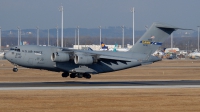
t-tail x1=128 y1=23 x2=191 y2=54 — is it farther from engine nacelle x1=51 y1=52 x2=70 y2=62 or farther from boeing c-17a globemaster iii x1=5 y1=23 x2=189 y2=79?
engine nacelle x1=51 y1=52 x2=70 y2=62

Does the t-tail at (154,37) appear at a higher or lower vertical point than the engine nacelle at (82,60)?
higher

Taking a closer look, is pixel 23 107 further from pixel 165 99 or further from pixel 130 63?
pixel 130 63

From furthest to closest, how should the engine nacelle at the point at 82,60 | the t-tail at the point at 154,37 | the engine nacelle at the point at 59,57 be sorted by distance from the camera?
the t-tail at the point at 154,37, the engine nacelle at the point at 82,60, the engine nacelle at the point at 59,57

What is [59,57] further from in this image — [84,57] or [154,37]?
[154,37]

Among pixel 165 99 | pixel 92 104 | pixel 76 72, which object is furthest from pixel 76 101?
pixel 76 72

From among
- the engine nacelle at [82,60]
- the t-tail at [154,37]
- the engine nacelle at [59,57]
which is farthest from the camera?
the t-tail at [154,37]

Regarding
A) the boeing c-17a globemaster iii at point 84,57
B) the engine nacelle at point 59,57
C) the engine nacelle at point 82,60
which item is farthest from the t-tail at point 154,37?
the engine nacelle at point 59,57

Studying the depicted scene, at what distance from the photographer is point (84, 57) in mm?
40094

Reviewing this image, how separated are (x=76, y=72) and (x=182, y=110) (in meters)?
18.6

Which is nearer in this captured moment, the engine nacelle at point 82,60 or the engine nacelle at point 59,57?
the engine nacelle at point 59,57

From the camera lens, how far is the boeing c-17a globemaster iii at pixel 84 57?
128 feet

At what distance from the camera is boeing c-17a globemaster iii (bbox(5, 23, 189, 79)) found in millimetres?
39031

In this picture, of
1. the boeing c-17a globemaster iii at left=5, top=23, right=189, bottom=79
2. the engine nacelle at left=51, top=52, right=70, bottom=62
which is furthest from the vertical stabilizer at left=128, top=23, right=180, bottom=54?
the engine nacelle at left=51, top=52, right=70, bottom=62

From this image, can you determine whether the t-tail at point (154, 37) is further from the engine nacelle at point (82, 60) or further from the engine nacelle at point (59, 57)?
the engine nacelle at point (59, 57)
